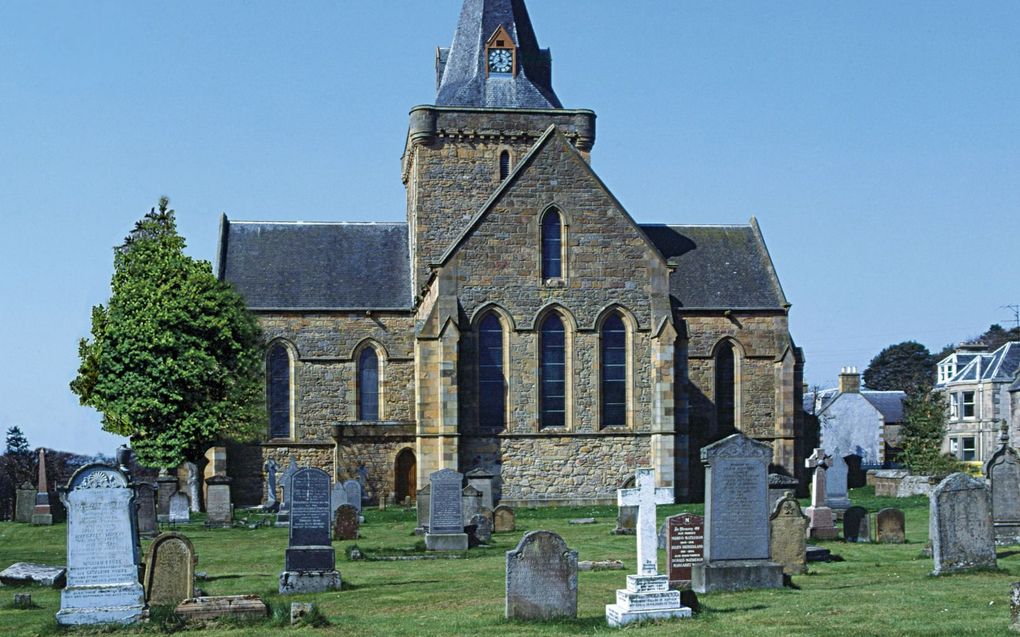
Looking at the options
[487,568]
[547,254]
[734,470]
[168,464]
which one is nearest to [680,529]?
[734,470]

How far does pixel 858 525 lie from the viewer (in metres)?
27.0

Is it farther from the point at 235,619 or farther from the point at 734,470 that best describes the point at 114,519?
the point at 734,470

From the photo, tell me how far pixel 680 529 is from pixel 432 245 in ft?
100

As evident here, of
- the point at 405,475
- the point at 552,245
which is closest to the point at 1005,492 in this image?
the point at 552,245

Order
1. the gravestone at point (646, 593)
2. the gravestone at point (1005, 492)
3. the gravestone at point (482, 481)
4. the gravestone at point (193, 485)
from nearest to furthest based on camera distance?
the gravestone at point (646, 593) → the gravestone at point (1005, 492) → the gravestone at point (482, 481) → the gravestone at point (193, 485)

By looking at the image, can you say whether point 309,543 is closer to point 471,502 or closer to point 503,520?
point 471,502

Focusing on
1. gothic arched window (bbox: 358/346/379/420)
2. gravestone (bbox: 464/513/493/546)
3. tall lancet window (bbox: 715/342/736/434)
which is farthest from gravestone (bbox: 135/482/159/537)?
tall lancet window (bbox: 715/342/736/434)

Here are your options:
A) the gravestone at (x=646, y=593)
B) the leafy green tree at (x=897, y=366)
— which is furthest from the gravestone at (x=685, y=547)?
the leafy green tree at (x=897, y=366)

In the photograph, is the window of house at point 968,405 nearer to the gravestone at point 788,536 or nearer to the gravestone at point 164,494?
the gravestone at point 164,494

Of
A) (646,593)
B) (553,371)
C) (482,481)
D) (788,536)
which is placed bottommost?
(646,593)

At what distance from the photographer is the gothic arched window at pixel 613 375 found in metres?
42.1

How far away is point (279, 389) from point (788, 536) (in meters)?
29.1

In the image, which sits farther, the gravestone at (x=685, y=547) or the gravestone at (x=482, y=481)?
the gravestone at (x=482, y=481)

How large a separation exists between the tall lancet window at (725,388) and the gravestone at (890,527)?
21268 mm
